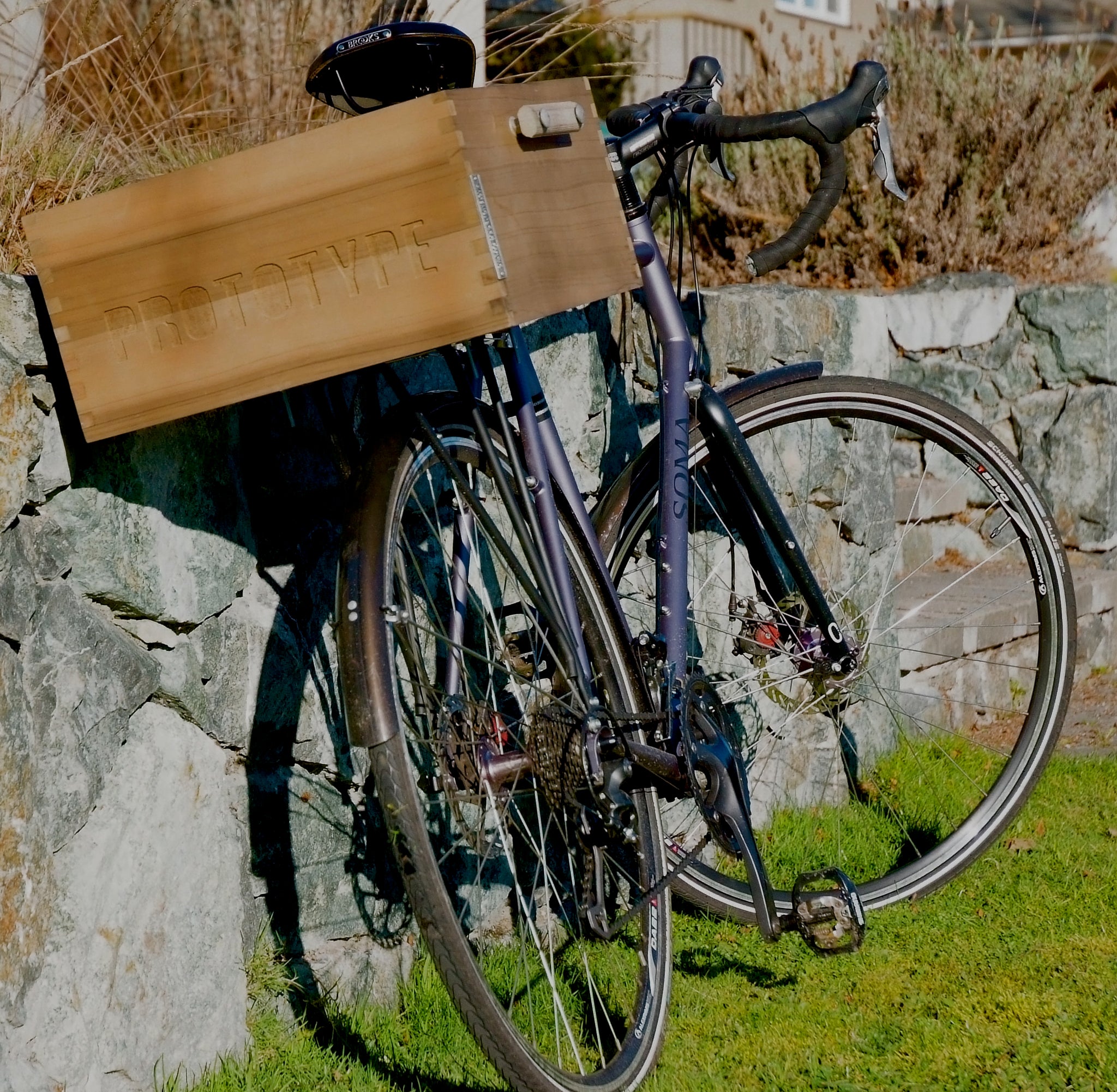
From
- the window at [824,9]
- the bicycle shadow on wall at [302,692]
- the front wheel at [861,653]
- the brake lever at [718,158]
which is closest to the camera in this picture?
the bicycle shadow on wall at [302,692]

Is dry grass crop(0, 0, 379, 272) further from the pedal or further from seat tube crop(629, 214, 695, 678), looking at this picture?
the pedal

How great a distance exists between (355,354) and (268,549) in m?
0.60

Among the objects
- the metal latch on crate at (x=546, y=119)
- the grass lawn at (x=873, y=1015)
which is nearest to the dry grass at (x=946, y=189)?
the grass lawn at (x=873, y=1015)

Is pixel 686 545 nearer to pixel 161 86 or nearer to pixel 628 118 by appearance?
pixel 628 118

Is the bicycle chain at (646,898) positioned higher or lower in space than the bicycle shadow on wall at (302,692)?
lower

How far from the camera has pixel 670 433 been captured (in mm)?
2537

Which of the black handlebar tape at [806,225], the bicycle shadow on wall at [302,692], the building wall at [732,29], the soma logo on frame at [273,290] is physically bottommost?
the bicycle shadow on wall at [302,692]

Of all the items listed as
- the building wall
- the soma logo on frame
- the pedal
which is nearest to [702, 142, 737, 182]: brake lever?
the soma logo on frame

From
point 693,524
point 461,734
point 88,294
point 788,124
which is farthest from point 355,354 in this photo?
point 693,524

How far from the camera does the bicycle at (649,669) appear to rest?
205 centimetres

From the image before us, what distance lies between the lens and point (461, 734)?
82.4 inches

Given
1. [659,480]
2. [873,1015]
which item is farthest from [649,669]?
[873,1015]

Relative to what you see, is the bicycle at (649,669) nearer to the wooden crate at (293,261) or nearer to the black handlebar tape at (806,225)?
the black handlebar tape at (806,225)

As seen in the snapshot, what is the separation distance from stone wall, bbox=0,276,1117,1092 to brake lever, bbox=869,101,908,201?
735mm
